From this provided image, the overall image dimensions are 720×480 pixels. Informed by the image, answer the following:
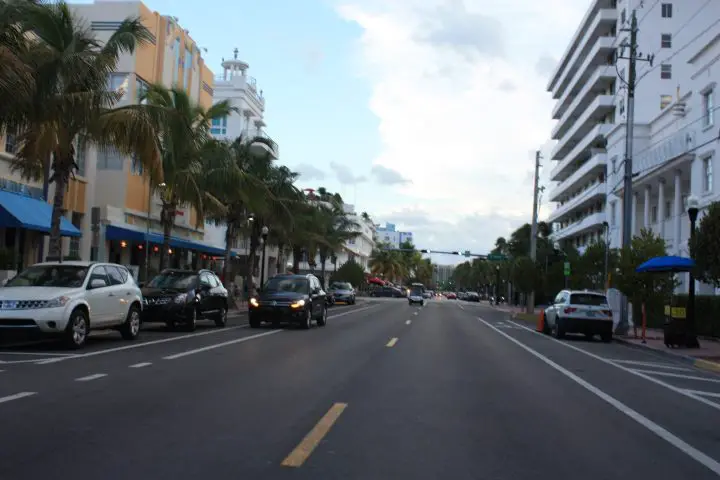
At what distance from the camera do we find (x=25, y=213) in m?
22.3

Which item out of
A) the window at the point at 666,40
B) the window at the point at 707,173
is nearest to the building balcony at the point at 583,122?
the window at the point at 666,40

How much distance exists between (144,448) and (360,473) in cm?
201

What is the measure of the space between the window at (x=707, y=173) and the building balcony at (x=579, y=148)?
21.1 metres

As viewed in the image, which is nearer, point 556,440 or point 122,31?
point 556,440

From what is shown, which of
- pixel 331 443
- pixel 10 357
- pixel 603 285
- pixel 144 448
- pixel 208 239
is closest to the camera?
pixel 144 448

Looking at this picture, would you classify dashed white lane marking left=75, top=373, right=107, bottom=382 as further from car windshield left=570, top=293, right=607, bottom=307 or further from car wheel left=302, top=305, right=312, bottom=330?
car windshield left=570, top=293, right=607, bottom=307

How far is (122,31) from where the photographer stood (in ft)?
61.1

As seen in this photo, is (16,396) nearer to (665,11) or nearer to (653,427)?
(653,427)

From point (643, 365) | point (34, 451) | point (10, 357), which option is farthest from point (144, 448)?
point (643, 365)

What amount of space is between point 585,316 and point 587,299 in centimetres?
67

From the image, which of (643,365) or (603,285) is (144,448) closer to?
(643,365)

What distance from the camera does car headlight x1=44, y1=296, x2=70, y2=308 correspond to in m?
13.2

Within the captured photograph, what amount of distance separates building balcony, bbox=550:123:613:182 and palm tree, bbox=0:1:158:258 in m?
42.0

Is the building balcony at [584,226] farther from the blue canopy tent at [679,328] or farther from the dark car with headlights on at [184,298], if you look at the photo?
the dark car with headlights on at [184,298]
